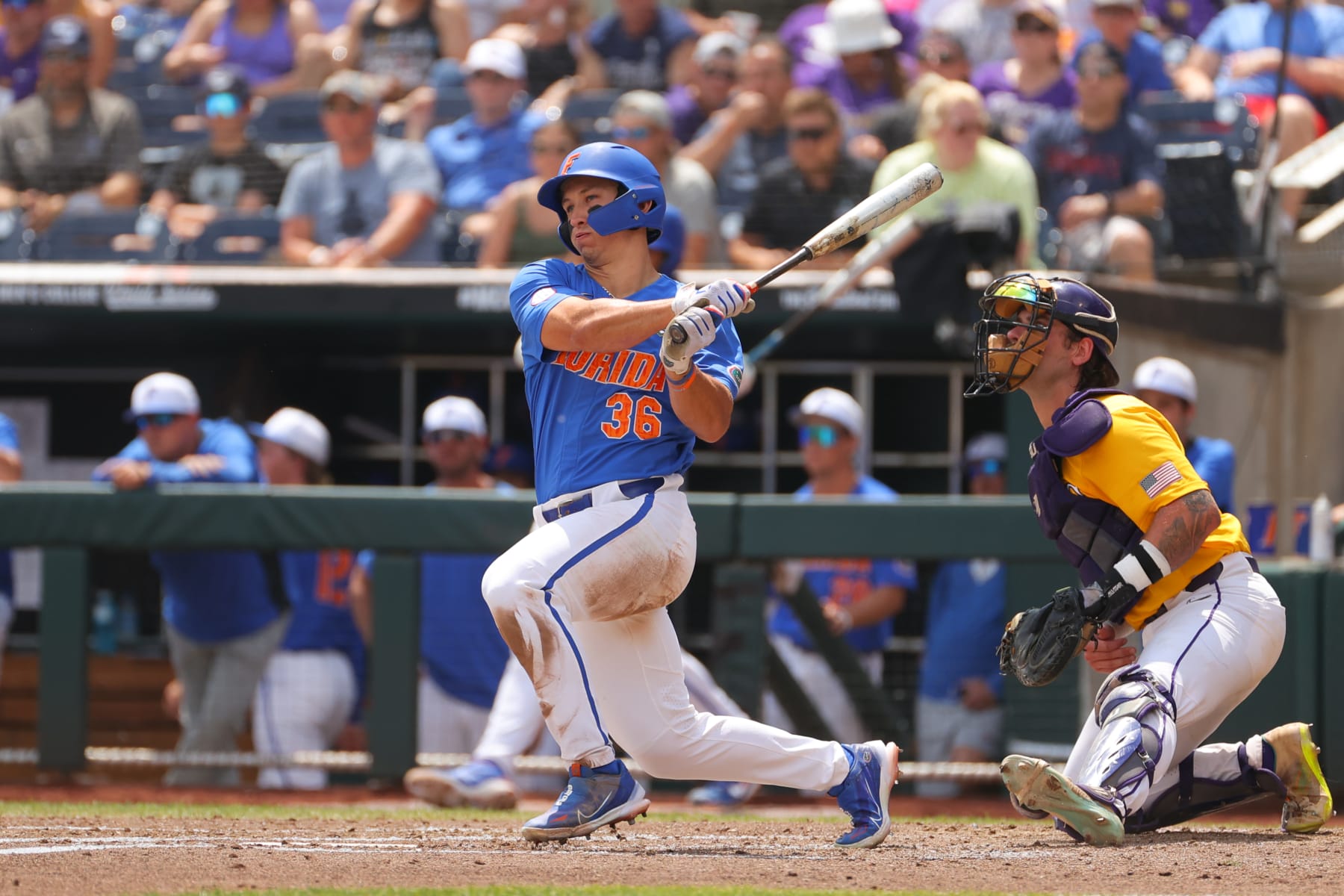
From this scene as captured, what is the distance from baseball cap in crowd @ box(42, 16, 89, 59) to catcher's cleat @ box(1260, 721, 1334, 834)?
7.80m

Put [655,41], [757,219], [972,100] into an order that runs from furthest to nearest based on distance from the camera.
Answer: [655,41] < [757,219] < [972,100]

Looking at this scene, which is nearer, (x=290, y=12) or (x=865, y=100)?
(x=865, y=100)

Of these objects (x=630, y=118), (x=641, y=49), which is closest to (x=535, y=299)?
(x=630, y=118)

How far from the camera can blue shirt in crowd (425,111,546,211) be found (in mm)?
9281

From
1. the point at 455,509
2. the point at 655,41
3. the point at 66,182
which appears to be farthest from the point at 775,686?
the point at 66,182

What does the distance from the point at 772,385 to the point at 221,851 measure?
5.70m

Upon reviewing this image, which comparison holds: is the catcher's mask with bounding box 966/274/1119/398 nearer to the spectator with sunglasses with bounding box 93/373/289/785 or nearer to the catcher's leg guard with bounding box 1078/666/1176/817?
the catcher's leg guard with bounding box 1078/666/1176/817

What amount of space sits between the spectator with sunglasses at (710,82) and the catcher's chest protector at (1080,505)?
5555 millimetres

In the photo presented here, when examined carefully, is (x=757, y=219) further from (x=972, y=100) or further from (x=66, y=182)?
(x=66, y=182)

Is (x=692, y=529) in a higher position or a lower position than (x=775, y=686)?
higher

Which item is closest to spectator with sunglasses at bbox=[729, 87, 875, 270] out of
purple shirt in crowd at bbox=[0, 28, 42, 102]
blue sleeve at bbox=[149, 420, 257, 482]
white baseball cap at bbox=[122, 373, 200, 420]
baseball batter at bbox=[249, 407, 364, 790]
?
blue sleeve at bbox=[149, 420, 257, 482]

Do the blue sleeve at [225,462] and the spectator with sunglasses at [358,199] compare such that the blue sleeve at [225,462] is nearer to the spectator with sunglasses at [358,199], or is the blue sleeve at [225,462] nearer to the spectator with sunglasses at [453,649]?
the spectator with sunglasses at [453,649]

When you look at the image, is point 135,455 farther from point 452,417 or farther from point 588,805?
point 588,805

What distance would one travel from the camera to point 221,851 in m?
4.15
